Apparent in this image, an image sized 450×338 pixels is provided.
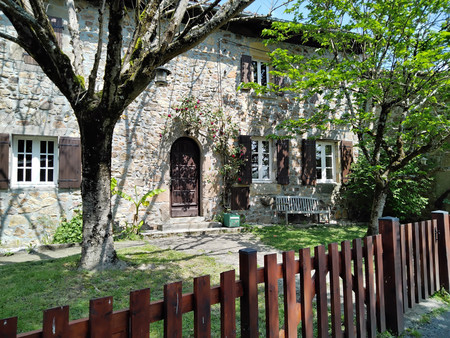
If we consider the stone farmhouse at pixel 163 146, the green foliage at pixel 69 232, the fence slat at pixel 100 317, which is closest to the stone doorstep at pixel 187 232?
the stone farmhouse at pixel 163 146

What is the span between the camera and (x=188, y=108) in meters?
8.40

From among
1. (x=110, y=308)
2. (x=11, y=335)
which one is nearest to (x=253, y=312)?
(x=110, y=308)

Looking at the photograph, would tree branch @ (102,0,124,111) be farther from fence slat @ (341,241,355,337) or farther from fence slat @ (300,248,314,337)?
fence slat @ (341,241,355,337)

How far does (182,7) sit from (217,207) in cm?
601

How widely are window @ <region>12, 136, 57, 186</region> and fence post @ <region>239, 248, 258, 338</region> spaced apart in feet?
22.9

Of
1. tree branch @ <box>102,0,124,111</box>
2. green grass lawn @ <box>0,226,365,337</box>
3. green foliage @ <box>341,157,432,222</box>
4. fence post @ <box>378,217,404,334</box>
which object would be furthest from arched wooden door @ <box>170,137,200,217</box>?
fence post @ <box>378,217,404,334</box>

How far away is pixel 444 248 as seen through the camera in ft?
10.4

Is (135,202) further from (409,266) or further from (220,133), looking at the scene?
(409,266)

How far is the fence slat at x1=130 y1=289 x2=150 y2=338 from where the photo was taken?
116 centimetres

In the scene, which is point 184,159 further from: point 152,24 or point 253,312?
point 253,312

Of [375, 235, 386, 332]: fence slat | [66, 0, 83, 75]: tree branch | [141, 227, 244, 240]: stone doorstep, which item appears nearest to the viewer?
[375, 235, 386, 332]: fence slat

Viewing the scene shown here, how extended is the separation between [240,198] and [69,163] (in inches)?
185

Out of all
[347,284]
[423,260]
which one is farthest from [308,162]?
[347,284]

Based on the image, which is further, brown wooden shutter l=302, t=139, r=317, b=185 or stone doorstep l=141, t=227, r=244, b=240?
brown wooden shutter l=302, t=139, r=317, b=185
